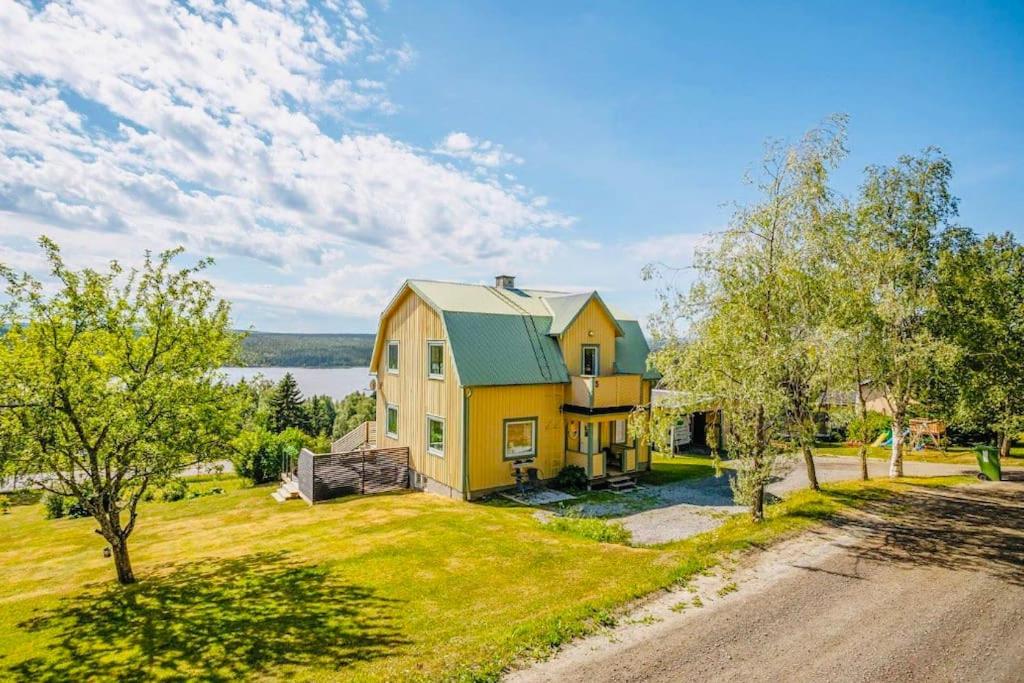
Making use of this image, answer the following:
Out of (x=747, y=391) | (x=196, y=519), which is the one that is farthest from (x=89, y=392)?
(x=747, y=391)

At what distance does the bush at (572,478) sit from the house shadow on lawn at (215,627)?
981 centimetres

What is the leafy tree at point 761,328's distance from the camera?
1166 centimetres

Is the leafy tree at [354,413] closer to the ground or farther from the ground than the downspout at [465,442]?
closer to the ground

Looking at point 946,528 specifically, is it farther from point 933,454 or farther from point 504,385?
point 933,454

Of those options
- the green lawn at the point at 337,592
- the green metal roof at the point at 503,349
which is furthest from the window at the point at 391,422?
the green lawn at the point at 337,592

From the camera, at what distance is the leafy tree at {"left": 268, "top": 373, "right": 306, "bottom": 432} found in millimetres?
49219

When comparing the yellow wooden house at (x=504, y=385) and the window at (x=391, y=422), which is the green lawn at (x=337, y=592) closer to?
the yellow wooden house at (x=504, y=385)

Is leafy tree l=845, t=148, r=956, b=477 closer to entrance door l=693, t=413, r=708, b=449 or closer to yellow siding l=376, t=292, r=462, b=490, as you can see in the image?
entrance door l=693, t=413, r=708, b=449

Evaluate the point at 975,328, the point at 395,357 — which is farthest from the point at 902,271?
the point at 395,357

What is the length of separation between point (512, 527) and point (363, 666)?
7.28 metres

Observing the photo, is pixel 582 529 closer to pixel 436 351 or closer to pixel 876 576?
pixel 876 576

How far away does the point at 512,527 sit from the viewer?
14203 mm

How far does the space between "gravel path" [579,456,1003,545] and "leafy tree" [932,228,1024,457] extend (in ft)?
11.6

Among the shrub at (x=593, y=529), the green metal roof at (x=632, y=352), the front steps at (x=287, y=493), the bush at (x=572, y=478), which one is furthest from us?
the green metal roof at (x=632, y=352)
